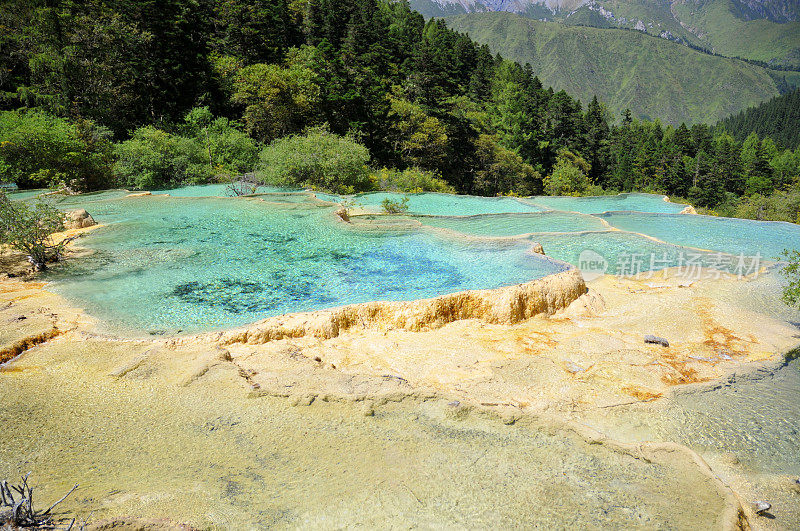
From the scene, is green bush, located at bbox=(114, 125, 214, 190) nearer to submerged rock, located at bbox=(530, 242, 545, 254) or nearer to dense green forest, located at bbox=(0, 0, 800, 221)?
dense green forest, located at bbox=(0, 0, 800, 221)

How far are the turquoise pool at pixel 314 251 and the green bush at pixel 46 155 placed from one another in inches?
57.0

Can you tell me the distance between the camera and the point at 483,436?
3.43m

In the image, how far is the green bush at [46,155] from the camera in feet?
42.5

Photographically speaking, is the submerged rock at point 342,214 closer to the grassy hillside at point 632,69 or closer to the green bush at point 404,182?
the green bush at point 404,182

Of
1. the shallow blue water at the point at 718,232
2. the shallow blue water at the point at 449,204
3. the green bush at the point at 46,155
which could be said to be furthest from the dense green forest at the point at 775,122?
the green bush at the point at 46,155

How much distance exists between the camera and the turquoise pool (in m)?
6.23

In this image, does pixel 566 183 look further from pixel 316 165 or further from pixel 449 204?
pixel 316 165

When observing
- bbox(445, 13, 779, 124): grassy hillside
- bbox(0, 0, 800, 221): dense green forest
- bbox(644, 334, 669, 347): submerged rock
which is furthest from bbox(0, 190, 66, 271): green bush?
bbox(445, 13, 779, 124): grassy hillside

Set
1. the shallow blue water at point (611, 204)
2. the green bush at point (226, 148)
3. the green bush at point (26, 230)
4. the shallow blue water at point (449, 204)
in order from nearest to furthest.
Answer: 1. the green bush at point (26, 230)
2. the shallow blue water at point (449, 204)
3. the shallow blue water at point (611, 204)
4. the green bush at point (226, 148)

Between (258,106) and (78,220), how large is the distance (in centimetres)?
1275

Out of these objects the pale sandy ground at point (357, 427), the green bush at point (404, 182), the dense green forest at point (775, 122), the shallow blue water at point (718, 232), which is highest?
the dense green forest at point (775, 122)

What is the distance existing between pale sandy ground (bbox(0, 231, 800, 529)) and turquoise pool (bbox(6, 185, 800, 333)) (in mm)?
926

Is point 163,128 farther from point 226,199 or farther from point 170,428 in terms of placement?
point 170,428

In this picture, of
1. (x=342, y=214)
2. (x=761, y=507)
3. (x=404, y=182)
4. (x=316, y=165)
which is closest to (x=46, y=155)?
(x=316, y=165)
